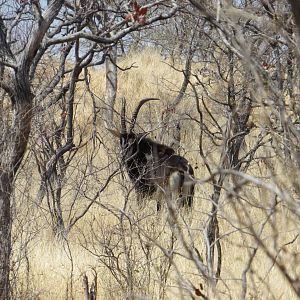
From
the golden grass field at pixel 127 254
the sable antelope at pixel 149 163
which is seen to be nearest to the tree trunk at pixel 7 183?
the golden grass field at pixel 127 254

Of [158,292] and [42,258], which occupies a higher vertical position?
[42,258]

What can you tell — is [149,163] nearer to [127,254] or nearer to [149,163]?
[149,163]

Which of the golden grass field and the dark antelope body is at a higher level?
the dark antelope body

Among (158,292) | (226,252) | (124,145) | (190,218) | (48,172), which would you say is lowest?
(158,292)

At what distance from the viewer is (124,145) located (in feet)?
32.3

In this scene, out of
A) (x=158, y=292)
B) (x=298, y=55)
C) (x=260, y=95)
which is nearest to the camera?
(x=298, y=55)

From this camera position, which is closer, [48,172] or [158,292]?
[158,292]

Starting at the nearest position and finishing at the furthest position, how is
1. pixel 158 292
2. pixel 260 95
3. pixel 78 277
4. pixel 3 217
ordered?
pixel 260 95 < pixel 3 217 < pixel 158 292 < pixel 78 277

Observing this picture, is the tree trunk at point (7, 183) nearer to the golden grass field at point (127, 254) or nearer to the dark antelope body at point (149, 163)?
the golden grass field at point (127, 254)

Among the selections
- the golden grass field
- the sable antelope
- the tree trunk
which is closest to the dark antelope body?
the sable antelope

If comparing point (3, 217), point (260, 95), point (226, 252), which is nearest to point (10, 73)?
point (3, 217)

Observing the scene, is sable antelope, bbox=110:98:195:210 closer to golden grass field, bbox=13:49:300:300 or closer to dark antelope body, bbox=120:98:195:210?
dark antelope body, bbox=120:98:195:210

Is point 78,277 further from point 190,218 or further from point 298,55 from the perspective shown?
point 298,55

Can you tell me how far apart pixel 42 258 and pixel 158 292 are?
63.4 inches
